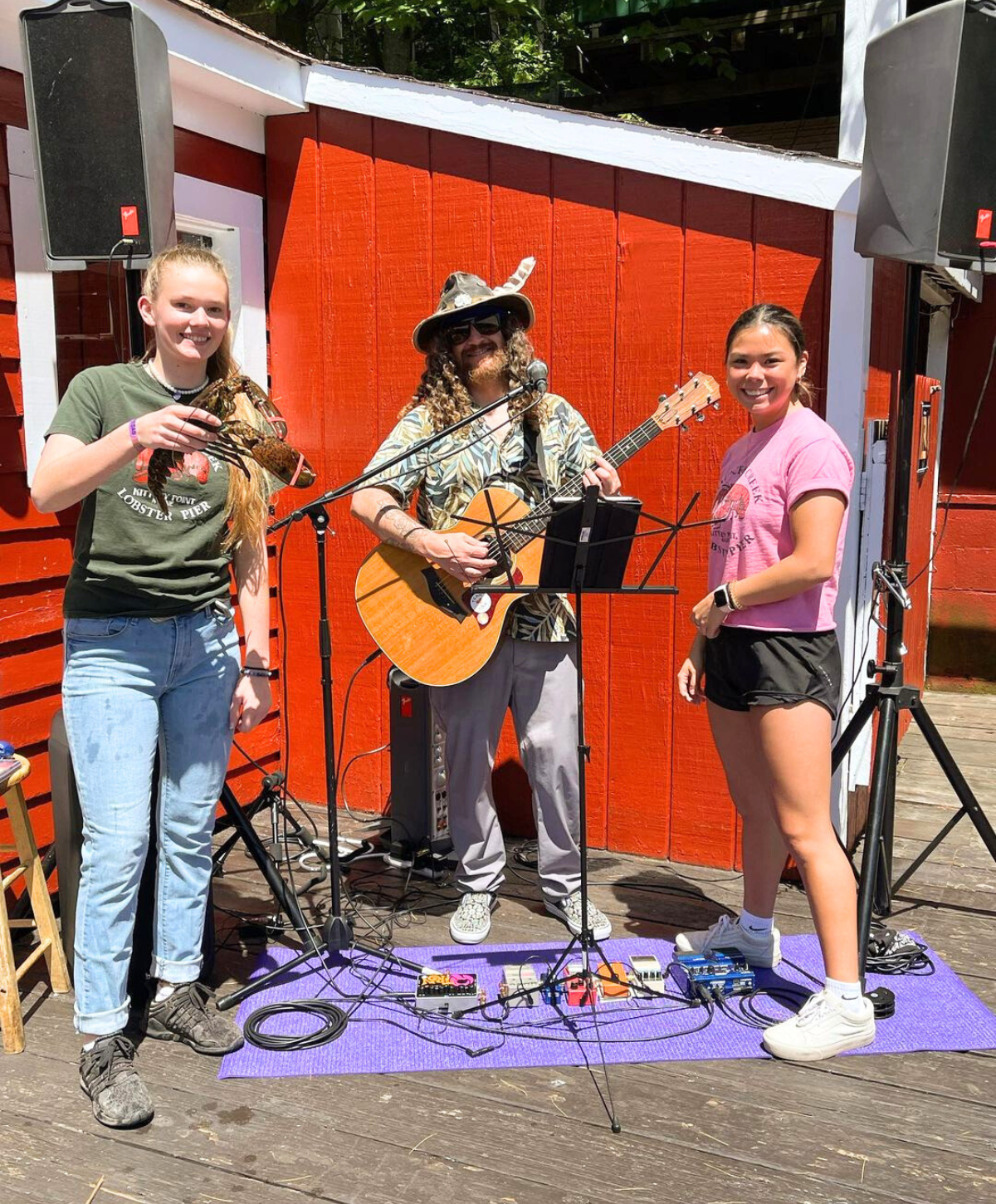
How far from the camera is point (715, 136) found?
3.51 meters

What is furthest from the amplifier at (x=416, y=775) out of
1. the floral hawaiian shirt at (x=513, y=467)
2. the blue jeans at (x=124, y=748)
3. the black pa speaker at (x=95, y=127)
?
the black pa speaker at (x=95, y=127)

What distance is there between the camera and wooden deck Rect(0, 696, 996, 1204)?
6.97 feet

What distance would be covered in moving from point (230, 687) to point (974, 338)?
575 cm

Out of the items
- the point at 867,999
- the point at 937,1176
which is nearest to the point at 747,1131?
the point at 937,1176

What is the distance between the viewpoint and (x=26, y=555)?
131 inches

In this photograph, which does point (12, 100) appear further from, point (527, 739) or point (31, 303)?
point (527, 739)

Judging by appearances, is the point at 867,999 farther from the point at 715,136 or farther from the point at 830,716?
the point at 715,136

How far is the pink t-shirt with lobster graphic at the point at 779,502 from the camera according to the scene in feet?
8.11

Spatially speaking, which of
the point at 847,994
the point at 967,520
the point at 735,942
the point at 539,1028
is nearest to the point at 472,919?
the point at 539,1028

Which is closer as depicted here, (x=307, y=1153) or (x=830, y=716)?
(x=307, y=1153)

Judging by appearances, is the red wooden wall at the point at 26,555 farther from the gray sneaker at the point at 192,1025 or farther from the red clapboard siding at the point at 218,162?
the gray sneaker at the point at 192,1025

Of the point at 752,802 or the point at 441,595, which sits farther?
the point at 441,595

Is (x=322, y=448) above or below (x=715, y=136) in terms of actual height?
below

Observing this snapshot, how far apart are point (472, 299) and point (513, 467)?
49 centimetres
